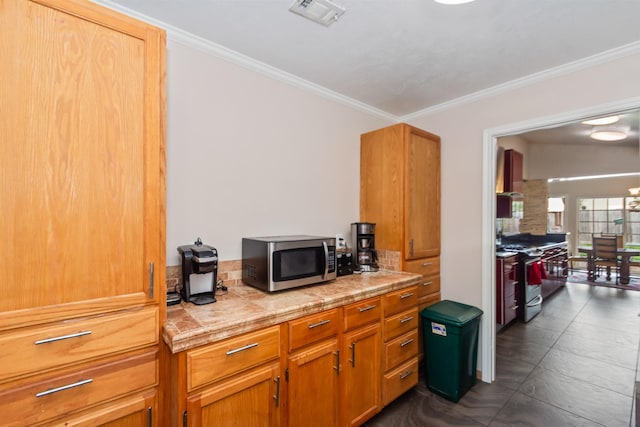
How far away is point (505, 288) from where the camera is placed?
3.48 metres

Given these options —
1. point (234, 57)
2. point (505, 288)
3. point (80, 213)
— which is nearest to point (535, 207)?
point (505, 288)

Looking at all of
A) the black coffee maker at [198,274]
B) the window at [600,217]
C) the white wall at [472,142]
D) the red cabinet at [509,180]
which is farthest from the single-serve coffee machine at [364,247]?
the window at [600,217]

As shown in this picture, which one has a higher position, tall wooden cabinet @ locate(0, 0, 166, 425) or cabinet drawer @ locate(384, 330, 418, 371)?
tall wooden cabinet @ locate(0, 0, 166, 425)

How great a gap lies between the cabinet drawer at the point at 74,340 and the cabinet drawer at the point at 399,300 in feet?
4.84

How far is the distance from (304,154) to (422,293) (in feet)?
5.45

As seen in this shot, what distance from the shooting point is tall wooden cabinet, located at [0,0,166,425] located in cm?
104

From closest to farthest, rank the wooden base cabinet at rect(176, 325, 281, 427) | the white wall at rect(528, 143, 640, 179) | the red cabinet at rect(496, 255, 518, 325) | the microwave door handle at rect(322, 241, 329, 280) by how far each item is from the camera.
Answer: the wooden base cabinet at rect(176, 325, 281, 427) < the microwave door handle at rect(322, 241, 329, 280) < the red cabinet at rect(496, 255, 518, 325) < the white wall at rect(528, 143, 640, 179)

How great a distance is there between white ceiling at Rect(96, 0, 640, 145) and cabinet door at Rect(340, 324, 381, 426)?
1.90 meters

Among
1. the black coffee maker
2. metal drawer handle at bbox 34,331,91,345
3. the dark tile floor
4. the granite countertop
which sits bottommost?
the dark tile floor

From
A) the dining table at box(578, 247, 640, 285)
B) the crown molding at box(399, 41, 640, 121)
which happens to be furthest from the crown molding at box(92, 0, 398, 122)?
the dining table at box(578, 247, 640, 285)

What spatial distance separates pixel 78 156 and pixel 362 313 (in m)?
1.72

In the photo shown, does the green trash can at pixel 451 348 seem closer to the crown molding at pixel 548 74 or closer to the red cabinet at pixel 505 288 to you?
the red cabinet at pixel 505 288

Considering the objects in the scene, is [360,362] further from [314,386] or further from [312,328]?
[312,328]

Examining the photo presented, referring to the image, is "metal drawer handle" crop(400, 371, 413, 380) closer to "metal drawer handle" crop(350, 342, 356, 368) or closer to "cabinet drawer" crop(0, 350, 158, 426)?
"metal drawer handle" crop(350, 342, 356, 368)
